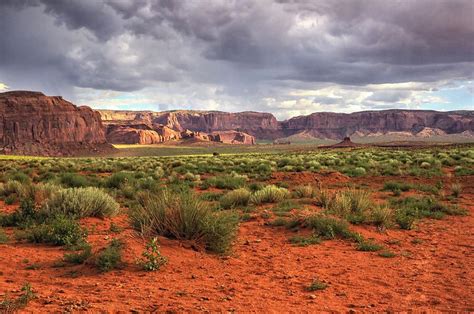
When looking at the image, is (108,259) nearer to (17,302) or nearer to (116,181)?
(17,302)

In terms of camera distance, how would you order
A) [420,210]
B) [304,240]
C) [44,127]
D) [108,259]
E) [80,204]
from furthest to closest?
[44,127] → [420,210] → [80,204] → [304,240] → [108,259]

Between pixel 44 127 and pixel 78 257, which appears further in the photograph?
pixel 44 127

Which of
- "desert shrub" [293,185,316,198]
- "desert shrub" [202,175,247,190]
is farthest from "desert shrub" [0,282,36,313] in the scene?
"desert shrub" [202,175,247,190]

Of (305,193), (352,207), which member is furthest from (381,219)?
(305,193)

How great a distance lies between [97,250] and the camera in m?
6.72

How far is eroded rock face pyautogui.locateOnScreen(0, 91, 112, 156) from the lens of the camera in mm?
121812

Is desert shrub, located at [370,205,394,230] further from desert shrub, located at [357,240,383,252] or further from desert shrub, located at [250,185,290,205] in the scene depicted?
desert shrub, located at [250,185,290,205]

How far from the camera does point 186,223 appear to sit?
7391 millimetres

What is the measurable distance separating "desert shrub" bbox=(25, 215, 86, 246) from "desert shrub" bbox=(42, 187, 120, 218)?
3.91 ft

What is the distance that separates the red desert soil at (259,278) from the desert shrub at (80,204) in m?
1.50

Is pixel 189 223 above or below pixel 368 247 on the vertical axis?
above

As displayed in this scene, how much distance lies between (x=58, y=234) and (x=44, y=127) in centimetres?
13968

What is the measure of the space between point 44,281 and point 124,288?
45.7 inches

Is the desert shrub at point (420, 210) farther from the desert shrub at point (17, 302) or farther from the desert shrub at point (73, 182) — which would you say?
the desert shrub at point (73, 182)
